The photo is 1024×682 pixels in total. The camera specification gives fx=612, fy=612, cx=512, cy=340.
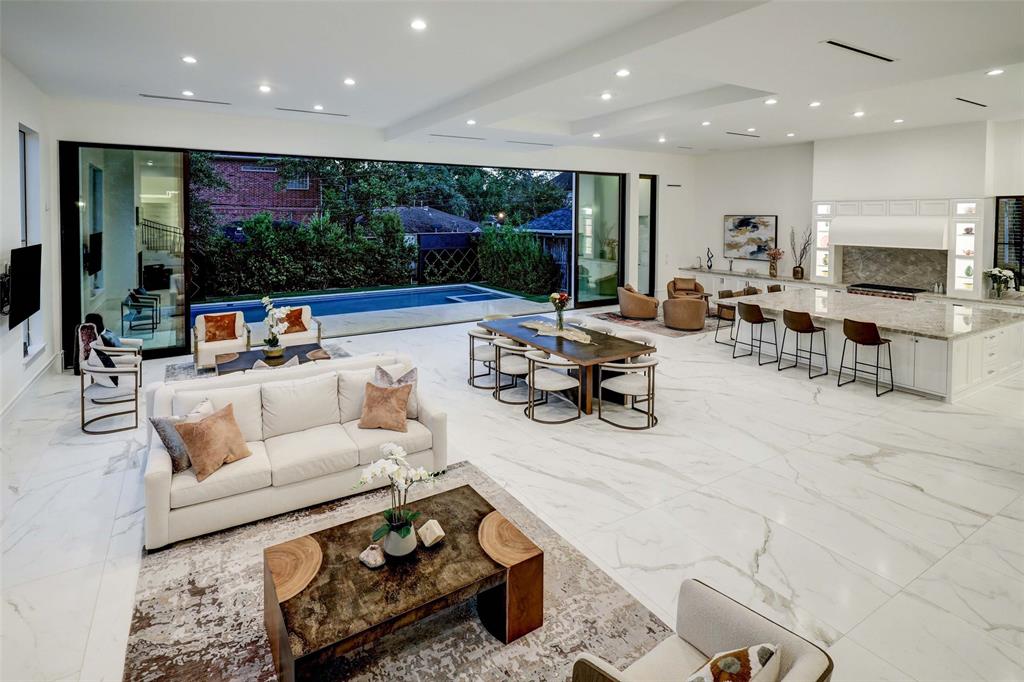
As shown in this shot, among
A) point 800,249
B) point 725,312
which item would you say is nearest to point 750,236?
point 800,249

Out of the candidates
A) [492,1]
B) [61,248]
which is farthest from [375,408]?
[61,248]

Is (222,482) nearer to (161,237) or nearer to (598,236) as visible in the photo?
(161,237)

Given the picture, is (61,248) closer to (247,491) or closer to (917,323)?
(247,491)

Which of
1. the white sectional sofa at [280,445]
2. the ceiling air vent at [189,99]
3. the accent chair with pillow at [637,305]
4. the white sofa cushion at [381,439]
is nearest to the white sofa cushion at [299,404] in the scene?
the white sectional sofa at [280,445]

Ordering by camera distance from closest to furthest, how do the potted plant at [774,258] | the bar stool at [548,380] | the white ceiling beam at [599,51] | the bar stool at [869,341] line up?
the white ceiling beam at [599,51], the bar stool at [548,380], the bar stool at [869,341], the potted plant at [774,258]

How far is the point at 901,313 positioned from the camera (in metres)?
7.52

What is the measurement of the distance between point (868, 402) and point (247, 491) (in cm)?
619

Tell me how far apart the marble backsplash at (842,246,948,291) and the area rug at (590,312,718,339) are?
2563 mm

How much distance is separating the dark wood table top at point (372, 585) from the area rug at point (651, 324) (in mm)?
7791

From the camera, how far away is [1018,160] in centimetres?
877

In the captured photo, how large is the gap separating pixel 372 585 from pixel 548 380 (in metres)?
3.50

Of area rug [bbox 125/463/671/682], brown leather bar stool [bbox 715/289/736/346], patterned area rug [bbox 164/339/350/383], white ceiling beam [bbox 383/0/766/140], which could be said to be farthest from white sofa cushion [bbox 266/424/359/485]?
brown leather bar stool [bbox 715/289/736/346]

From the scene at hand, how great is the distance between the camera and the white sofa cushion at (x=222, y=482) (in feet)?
12.2

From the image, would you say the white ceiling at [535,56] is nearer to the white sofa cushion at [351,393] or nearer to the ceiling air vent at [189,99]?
the ceiling air vent at [189,99]
